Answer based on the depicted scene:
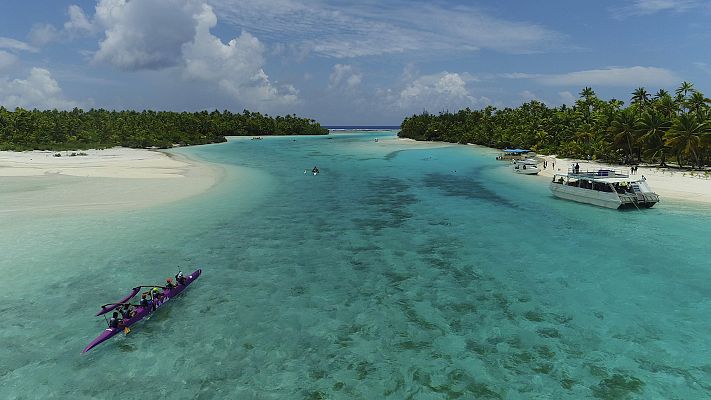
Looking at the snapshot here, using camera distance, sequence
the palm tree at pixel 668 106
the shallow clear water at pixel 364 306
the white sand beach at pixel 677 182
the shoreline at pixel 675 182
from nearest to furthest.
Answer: the shallow clear water at pixel 364 306
the shoreline at pixel 675 182
the white sand beach at pixel 677 182
the palm tree at pixel 668 106

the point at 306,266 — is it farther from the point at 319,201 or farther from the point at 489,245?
the point at 319,201

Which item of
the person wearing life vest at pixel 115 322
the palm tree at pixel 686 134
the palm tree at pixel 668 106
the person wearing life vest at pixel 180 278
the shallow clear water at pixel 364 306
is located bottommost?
the shallow clear water at pixel 364 306

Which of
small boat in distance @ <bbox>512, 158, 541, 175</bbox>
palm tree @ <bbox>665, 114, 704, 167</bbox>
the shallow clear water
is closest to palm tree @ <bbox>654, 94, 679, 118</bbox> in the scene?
palm tree @ <bbox>665, 114, 704, 167</bbox>

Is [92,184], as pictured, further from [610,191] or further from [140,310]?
[610,191]

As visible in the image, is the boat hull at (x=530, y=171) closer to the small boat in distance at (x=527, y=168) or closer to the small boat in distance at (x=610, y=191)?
the small boat in distance at (x=527, y=168)

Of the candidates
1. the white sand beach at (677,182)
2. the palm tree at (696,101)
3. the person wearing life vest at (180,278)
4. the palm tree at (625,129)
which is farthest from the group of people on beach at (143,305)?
the palm tree at (696,101)

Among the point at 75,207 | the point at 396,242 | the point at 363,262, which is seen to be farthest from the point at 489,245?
the point at 75,207
